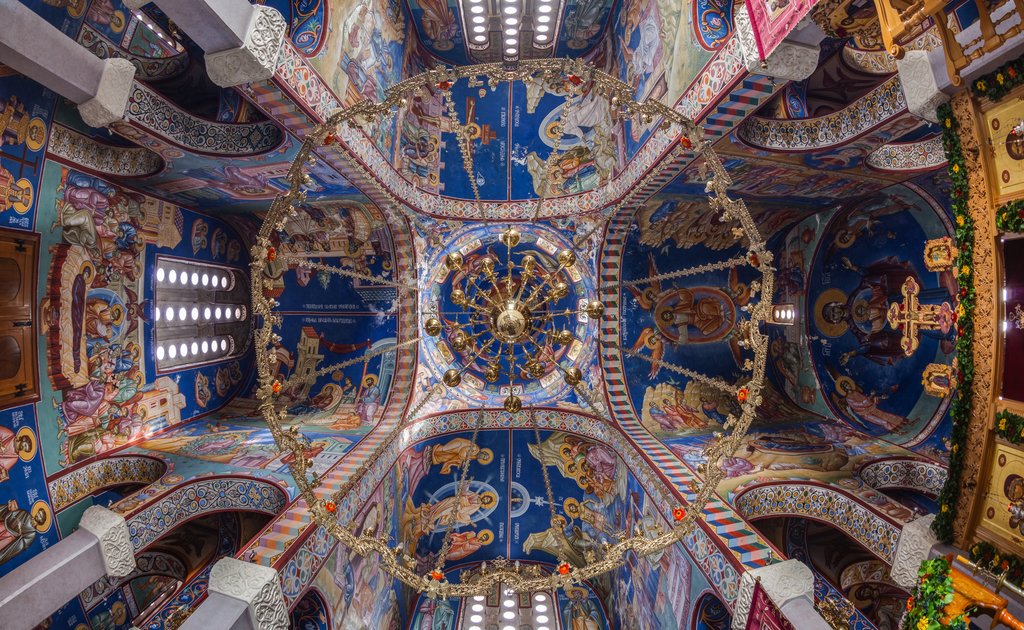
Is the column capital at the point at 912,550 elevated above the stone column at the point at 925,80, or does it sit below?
below

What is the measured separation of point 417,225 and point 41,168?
6571 mm

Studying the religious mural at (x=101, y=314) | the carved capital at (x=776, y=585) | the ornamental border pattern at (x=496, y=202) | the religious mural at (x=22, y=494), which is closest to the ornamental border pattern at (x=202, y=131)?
the ornamental border pattern at (x=496, y=202)

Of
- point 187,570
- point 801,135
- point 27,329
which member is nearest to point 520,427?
point 187,570

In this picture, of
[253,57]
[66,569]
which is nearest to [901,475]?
[253,57]

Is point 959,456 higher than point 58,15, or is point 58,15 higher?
point 58,15

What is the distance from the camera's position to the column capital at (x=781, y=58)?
5.63 meters

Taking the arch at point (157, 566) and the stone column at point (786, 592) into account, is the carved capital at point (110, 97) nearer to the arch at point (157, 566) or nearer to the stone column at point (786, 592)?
the arch at point (157, 566)

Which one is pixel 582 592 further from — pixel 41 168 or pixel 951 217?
pixel 41 168

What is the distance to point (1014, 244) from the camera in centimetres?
430

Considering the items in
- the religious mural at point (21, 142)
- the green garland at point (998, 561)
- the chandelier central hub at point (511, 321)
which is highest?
the religious mural at point (21, 142)

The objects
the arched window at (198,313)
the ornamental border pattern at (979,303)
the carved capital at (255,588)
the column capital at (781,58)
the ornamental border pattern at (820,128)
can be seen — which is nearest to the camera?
the ornamental border pattern at (979,303)

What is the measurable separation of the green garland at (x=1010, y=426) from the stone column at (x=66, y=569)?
34.0 ft

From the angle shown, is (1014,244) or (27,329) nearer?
(1014,244)

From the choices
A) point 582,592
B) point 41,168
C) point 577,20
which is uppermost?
point 577,20
